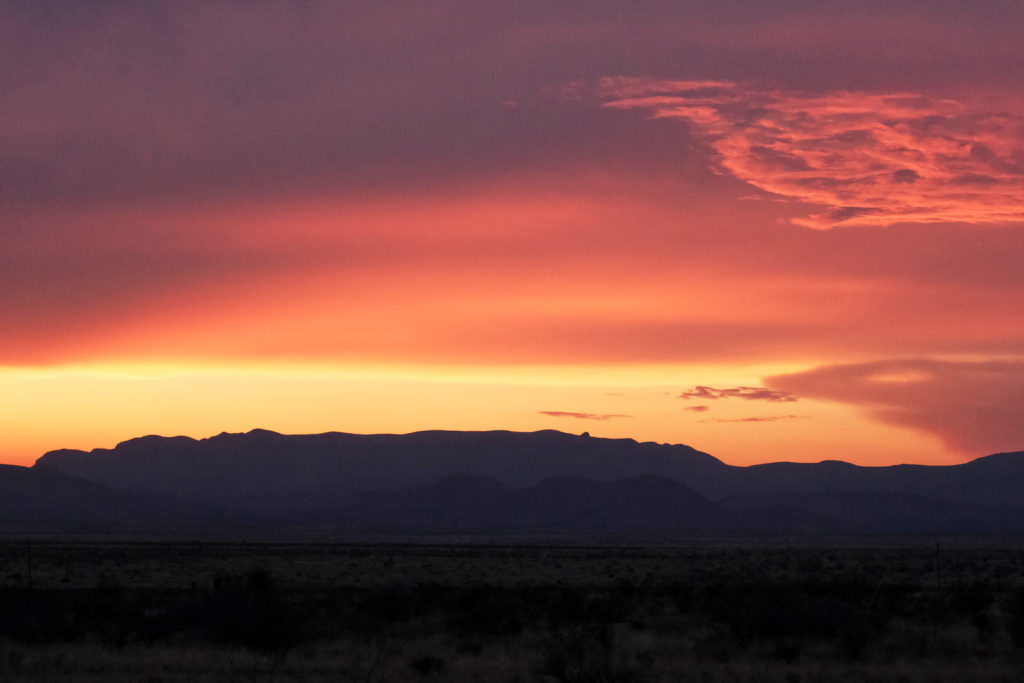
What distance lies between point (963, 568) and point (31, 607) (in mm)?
58600

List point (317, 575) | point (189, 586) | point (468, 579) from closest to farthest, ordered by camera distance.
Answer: point (189, 586)
point (468, 579)
point (317, 575)

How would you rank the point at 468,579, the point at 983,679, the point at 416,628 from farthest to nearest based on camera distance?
the point at 468,579 < the point at 416,628 < the point at 983,679

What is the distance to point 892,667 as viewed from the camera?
25.2 metres

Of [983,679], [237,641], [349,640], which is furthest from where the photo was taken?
[349,640]

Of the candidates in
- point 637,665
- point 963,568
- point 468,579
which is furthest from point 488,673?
point 963,568

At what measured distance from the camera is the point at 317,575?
213 feet

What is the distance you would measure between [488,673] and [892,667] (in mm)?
8187

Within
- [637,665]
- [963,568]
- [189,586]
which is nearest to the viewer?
[637,665]

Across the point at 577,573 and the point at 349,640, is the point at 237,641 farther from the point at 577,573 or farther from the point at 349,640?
the point at 577,573

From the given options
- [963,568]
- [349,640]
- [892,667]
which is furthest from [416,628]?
[963,568]

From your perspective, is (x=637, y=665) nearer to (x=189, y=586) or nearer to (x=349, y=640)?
(x=349, y=640)

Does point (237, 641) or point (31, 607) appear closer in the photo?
point (237, 641)

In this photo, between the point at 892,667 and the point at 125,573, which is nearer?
the point at 892,667

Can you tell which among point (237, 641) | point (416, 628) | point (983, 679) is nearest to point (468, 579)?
point (416, 628)
